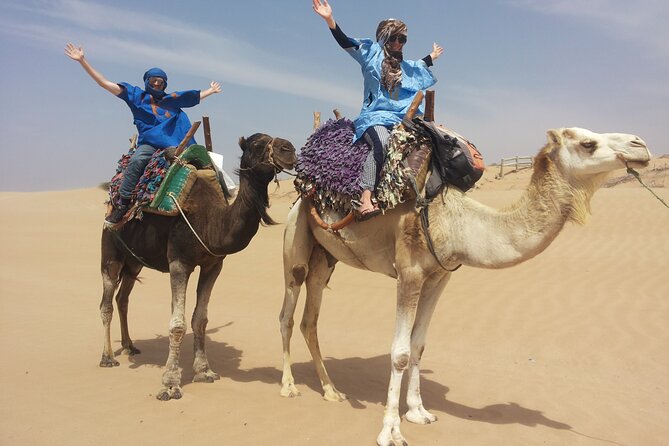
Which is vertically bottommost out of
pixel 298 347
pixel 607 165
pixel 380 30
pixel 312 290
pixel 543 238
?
pixel 298 347

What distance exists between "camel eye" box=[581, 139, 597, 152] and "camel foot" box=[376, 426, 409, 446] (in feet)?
8.69

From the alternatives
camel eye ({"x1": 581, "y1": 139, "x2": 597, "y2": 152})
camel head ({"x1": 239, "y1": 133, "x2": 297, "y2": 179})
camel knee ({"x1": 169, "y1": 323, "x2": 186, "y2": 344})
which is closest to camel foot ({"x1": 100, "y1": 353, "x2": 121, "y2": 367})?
camel knee ({"x1": 169, "y1": 323, "x2": 186, "y2": 344})

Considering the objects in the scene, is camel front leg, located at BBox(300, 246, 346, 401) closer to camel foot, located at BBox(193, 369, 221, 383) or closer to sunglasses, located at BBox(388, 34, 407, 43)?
camel foot, located at BBox(193, 369, 221, 383)

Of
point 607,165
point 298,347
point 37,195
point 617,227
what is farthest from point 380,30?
point 37,195

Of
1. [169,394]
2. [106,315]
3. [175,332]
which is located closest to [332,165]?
[175,332]

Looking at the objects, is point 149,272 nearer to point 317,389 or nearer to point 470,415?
point 317,389

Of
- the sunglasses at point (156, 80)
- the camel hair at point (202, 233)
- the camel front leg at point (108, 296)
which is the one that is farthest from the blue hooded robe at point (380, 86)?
the camel front leg at point (108, 296)

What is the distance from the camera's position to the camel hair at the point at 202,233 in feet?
18.2

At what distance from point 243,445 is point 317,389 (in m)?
1.76

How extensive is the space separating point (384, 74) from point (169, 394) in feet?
12.4

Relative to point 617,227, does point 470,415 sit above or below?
below

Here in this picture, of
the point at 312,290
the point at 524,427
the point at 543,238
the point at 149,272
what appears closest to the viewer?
the point at 543,238

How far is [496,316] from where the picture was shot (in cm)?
981

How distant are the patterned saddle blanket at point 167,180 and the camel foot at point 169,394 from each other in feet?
5.86
